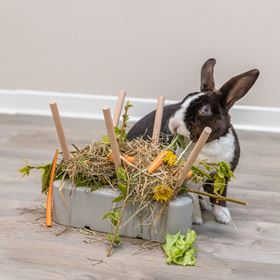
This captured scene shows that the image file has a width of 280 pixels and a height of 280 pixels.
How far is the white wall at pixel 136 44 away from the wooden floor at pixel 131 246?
2.79 ft

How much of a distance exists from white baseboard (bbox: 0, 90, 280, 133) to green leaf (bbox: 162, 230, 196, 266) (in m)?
1.45

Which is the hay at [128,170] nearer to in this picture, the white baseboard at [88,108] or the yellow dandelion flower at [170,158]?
the yellow dandelion flower at [170,158]

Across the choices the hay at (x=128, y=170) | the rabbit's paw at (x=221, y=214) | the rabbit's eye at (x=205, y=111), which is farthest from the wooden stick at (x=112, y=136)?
the rabbit's paw at (x=221, y=214)

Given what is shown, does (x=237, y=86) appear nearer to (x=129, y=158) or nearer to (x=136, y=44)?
(x=129, y=158)

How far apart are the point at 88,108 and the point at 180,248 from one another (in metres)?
1.66

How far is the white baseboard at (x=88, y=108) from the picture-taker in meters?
2.74

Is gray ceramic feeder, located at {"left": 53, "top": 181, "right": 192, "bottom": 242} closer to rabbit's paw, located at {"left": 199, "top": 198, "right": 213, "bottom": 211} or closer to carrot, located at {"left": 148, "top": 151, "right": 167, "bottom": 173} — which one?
carrot, located at {"left": 148, "top": 151, "right": 167, "bottom": 173}

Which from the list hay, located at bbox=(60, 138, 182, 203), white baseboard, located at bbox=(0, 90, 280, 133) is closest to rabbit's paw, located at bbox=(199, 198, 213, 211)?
hay, located at bbox=(60, 138, 182, 203)

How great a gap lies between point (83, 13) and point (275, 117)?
109cm

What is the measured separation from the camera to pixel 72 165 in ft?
4.78

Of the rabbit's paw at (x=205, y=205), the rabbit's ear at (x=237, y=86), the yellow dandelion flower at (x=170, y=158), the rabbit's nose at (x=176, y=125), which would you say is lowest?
the rabbit's paw at (x=205, y=205)

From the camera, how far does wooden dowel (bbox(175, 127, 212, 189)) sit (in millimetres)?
1277

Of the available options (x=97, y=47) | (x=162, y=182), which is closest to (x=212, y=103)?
(x=162, y=182)

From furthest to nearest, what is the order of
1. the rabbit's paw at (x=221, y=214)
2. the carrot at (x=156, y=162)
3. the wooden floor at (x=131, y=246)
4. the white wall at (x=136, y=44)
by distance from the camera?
1. the white wall at (x=136, y=44)
2. the rabbit's paw at (x=221, y=214)
3. the carrot at (x=156, y=162)
4. the wooden floor at (x=131, y=246)
